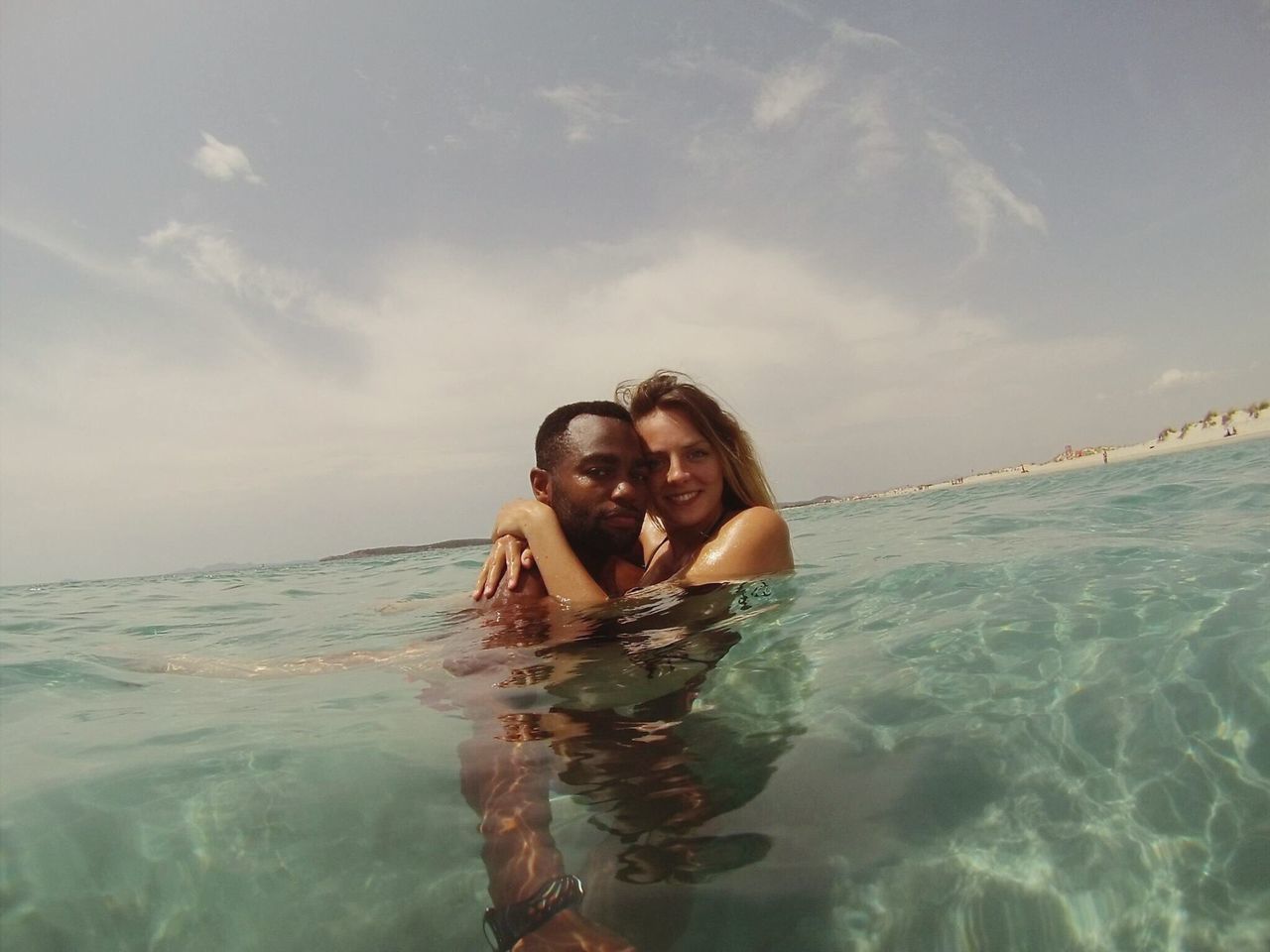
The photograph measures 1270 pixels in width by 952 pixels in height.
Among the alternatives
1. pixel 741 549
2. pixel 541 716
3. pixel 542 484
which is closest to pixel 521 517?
pixel 542 484

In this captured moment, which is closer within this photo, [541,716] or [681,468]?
[541,716]

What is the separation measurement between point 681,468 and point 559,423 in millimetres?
883

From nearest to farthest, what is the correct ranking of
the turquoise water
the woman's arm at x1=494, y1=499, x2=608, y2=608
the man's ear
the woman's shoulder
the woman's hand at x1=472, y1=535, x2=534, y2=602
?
the turquoise water, the woman's arm at x1=494, y1=499, x2=608, y2=608, the woman's shoulder, the man's ear, the woman's hand at x1=472, y1=535, x2=534, y2=602

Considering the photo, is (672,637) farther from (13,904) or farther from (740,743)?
(13,904)

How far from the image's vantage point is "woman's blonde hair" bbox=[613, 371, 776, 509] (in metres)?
4.88

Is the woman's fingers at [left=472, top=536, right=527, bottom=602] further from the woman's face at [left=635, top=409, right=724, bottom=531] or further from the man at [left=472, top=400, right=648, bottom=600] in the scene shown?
the woman's face at [left=635, top=409, right=724, bottom=531]

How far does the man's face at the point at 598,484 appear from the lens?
14.2ft

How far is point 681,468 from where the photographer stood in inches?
186

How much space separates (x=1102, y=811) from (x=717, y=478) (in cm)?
309

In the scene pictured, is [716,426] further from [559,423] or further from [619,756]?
[619,756]

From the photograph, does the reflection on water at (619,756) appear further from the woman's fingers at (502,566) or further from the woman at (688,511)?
the woman's fingers at (502,566)

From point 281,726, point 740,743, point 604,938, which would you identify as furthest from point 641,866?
point 281,726

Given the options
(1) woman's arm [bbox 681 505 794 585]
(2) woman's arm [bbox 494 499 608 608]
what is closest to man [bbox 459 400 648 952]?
(2) woman's arm [bbox 494 499 608 608]

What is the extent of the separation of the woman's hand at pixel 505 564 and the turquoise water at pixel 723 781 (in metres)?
0.67
